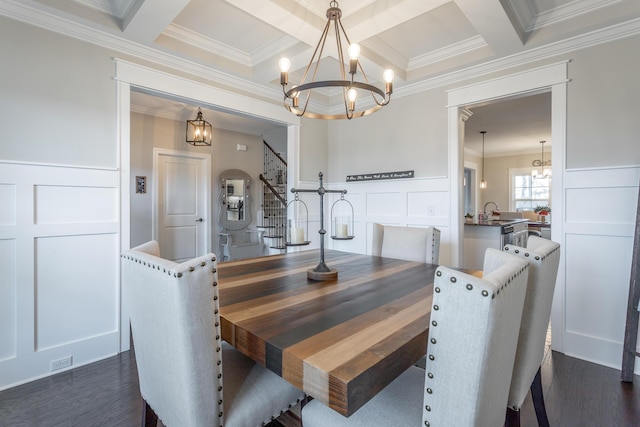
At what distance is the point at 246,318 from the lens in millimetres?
1135

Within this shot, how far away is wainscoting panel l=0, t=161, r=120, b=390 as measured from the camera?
79.1 inches

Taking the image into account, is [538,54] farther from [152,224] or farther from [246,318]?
[152,224]

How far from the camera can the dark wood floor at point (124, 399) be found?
5.55 ft

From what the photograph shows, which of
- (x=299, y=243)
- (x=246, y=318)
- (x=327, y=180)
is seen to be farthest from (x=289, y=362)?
(x=327, y=180)

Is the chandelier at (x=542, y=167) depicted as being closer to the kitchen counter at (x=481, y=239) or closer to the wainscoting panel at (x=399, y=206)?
the kitchen counter at (x=481, y=239)

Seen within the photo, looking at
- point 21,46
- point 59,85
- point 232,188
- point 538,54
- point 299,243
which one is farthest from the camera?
point 232,188

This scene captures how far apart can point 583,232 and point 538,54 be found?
1494mm

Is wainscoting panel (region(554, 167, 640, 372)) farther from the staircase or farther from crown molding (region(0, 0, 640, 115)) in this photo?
the staircase

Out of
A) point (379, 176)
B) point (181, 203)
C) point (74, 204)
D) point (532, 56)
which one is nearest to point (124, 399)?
point (74, 204)

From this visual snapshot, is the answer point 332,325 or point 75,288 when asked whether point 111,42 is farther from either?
point 332,325

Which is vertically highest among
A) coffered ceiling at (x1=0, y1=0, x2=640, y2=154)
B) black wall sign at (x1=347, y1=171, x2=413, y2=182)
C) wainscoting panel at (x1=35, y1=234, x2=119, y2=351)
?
coffered ceiling at (x1=0, y1=0, x2=640, y2=154)

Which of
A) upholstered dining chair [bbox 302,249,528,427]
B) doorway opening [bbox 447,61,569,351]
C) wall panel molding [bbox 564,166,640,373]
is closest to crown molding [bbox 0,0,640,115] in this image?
doorway opening [bbox 447,61,569,351]

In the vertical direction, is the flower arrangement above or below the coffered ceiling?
below

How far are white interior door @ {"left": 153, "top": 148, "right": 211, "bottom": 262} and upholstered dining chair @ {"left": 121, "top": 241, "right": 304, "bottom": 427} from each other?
402 cm
